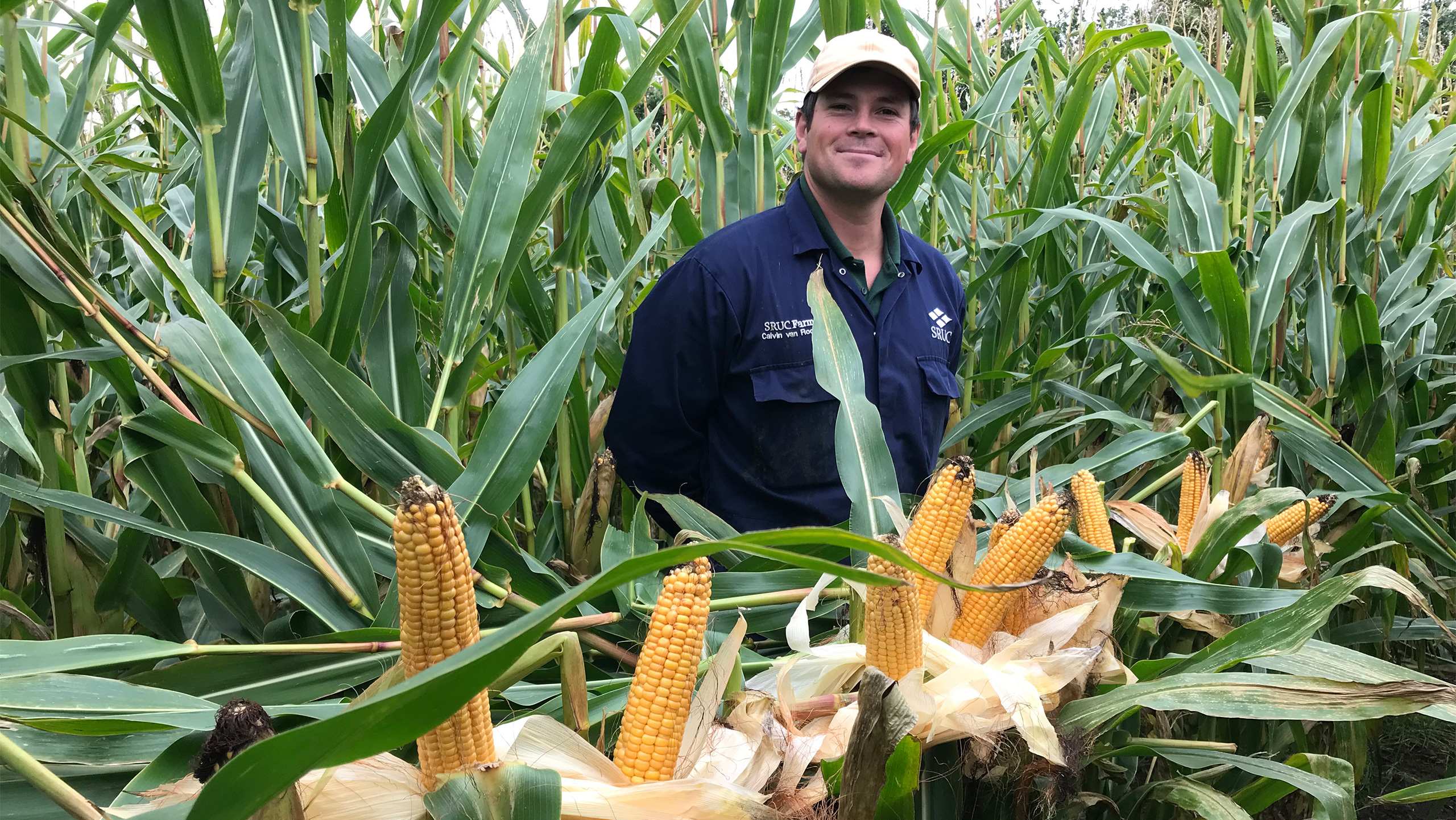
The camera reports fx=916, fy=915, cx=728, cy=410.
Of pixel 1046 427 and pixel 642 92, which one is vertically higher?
pixel 642 92

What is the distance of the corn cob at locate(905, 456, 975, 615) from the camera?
1.28 meters

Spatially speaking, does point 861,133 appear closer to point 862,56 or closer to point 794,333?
point 862,56

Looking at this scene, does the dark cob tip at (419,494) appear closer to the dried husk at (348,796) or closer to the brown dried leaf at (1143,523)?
the dried husk at (348,796)

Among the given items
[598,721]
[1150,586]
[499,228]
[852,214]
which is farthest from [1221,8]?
[598,721]

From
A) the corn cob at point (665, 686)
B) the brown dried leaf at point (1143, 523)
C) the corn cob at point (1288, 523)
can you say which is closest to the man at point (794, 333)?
the brown dried leaf at point (1143, 523)

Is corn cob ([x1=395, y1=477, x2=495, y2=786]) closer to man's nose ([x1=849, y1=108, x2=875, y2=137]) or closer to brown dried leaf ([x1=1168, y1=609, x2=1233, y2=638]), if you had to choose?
brown dried leaf ([x1=1168, y1=609, x2=1233, y2=638])

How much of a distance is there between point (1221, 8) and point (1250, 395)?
1336 mm

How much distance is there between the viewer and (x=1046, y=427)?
3238 mm

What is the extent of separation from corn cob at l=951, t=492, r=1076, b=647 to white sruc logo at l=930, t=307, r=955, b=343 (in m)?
1.73

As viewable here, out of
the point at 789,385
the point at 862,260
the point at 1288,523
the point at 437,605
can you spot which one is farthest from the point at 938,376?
the point at 437,605

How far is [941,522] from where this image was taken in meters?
1.29

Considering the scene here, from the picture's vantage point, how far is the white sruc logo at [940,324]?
299 cm

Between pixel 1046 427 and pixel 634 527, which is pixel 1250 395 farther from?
pixel 634 527

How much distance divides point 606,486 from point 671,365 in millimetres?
715
